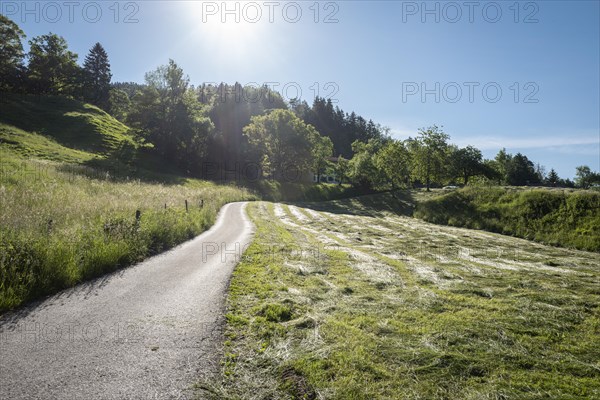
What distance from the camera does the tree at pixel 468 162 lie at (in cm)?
8257

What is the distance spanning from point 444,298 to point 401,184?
2873 inches

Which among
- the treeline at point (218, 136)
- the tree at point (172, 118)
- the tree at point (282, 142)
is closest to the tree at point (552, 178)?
the treeline at point (218, 136)

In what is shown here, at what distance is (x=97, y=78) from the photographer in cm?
10094

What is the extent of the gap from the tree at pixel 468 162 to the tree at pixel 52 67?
115856mm

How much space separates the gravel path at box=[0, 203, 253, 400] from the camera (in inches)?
190

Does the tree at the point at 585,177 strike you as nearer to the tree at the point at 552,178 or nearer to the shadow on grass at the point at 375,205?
the tree at the point at 552,178

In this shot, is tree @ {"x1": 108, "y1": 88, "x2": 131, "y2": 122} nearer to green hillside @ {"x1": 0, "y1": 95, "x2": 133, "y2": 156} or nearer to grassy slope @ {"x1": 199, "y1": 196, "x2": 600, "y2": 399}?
green hillside @ {"x1": 0, "y1": 95, "x2": 133, "y2": 156}

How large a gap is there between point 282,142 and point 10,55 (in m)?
69.3

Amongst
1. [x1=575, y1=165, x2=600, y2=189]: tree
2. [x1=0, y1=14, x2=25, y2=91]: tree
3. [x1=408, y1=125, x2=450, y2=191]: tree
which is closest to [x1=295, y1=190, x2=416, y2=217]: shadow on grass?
[x1=408, y1=125, x2=450, y2=191]: tree

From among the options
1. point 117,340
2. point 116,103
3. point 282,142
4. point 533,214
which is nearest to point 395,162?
point 282,142

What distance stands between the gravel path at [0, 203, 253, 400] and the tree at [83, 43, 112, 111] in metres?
114

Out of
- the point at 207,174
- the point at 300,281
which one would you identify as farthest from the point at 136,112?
the point at 300,281

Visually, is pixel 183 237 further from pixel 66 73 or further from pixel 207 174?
pixel 66 73

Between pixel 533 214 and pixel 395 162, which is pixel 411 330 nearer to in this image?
pixel 533 214
